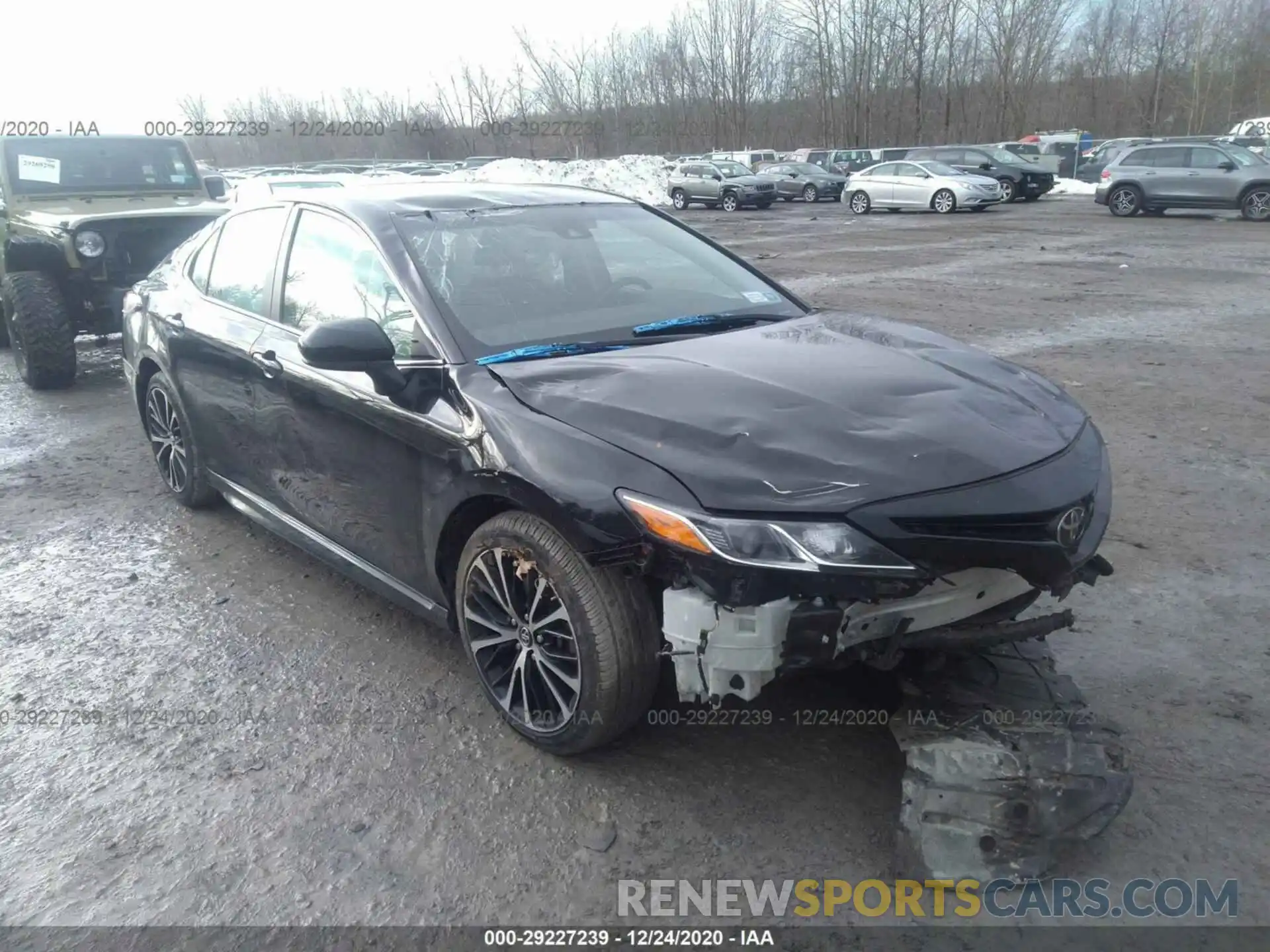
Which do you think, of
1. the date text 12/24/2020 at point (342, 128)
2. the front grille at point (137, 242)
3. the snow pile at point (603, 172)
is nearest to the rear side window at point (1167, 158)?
the snow pile at point (603, 172)

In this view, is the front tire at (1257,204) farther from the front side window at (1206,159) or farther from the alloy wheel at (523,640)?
the alloy wheel at (523,640)

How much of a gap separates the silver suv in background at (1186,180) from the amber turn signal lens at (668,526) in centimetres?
2323

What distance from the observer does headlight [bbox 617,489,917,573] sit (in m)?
2.33

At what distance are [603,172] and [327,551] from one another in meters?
42.7

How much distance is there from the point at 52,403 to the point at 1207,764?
8388 millimetres

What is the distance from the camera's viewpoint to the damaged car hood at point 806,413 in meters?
2.43

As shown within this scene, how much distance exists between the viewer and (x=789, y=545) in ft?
7.66

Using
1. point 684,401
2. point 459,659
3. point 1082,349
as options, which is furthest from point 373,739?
point 1082,349

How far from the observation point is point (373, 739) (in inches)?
124

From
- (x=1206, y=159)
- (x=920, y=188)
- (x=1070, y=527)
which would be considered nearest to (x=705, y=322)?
(x=1070, y=527)

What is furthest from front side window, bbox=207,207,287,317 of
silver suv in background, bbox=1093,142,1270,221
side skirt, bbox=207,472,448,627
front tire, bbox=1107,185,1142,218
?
front tire, bbox=1107,185,1142,218


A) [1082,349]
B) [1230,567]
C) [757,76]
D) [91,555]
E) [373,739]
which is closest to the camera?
[373,739]

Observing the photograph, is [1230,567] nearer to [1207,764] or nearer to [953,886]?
[1207,764]

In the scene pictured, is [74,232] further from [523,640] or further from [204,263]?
[523,640]
